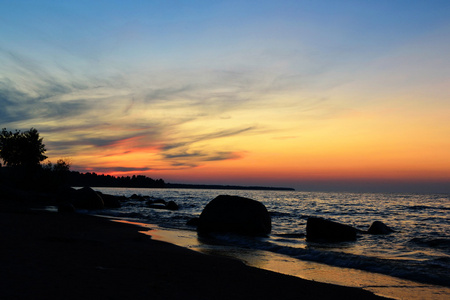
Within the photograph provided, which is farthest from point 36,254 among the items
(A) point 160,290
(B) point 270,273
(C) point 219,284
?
(B) point 270,273

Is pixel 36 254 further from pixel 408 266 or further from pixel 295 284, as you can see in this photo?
pixel 408 266

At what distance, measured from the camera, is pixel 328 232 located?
17062mm

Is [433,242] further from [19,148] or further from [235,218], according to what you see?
[19,148]

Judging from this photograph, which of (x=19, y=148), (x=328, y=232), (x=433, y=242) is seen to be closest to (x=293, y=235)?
(x=328, y=232)

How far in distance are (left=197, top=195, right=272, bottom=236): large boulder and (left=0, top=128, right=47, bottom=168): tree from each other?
166 ft

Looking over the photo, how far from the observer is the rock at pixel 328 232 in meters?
16.9

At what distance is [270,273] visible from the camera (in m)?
8.27

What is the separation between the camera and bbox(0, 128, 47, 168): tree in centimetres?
5819

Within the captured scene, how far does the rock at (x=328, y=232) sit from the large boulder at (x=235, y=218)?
2.65 metres

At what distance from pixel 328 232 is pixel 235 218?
16.4 ft

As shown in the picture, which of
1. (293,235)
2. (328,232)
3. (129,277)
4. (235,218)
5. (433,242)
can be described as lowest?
(293,235)

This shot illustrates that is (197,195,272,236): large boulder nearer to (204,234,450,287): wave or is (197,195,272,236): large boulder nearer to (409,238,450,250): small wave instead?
(204,234,450,287): wave

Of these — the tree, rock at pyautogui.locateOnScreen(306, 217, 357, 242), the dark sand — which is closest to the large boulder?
rock at pyautogui.locateOnScreen(306, 217, 357, 242)

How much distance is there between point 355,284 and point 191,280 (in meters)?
4.11
